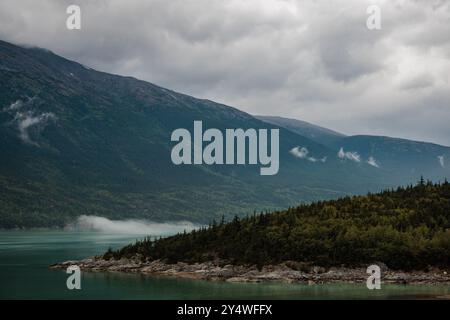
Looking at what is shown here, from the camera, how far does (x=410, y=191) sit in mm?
138875

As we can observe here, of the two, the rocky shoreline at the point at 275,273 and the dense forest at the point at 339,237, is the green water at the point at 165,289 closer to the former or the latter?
the rocky shoreline at the point at 275,273

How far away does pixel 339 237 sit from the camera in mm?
112688

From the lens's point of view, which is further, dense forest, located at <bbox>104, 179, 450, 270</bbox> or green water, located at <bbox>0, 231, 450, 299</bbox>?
dense forest, located at <bbox>104, 179, 450, 270</bbox>

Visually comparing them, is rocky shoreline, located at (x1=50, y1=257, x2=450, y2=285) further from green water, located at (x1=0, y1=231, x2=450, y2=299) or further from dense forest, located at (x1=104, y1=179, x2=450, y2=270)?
green water, located at (x1=0, y1=231, x2=450, y2=299)

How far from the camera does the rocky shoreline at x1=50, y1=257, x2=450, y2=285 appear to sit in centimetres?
10256

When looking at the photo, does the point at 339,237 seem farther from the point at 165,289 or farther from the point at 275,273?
the point at 165,289

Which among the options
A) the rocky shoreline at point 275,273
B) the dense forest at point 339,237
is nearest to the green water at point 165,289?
the rocky shoreline at point 275,273

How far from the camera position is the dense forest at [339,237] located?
10869cm

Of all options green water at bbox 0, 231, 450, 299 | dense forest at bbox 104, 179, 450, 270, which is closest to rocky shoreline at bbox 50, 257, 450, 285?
dense forest at bbox 104, 179, 450, 270

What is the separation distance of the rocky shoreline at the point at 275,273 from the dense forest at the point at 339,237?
1.88m

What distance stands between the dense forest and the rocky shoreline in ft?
6.16

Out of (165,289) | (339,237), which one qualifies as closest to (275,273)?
(339,237)

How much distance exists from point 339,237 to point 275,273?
1328cm
